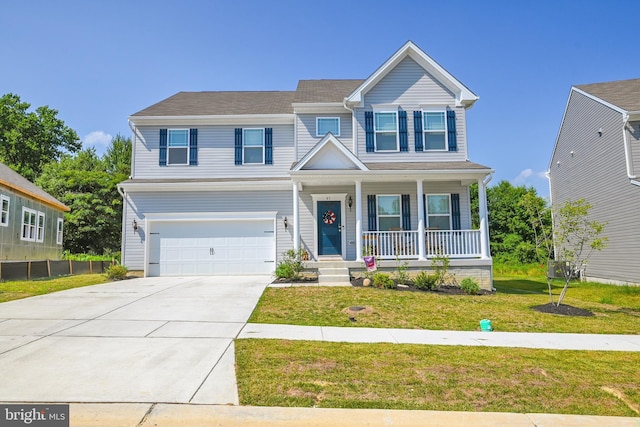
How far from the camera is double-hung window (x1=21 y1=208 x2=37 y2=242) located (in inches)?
817

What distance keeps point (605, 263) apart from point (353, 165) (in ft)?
42.1

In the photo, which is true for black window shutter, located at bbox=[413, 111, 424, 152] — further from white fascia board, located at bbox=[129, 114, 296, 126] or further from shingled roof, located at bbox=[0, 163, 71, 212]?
shingled roof, located at bbox=[0, 163, 71, 212]

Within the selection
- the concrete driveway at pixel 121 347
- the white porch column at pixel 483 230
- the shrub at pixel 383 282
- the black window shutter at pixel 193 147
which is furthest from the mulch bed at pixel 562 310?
the black window shutter at pixel 193 147

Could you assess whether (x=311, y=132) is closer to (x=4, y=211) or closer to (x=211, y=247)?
(x=211, y=247)

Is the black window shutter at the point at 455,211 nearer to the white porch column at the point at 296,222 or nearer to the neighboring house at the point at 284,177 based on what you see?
the neighboring house at the point at 284,177

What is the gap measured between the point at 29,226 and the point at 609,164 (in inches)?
1114

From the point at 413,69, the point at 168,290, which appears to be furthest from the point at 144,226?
the point at 413,69

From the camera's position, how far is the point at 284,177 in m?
15.9

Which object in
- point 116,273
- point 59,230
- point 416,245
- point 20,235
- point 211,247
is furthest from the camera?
point 59,230

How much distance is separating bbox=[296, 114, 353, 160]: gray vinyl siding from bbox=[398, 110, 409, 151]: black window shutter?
195cm

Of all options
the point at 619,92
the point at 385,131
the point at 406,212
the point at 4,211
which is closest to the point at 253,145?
the point at 385,131

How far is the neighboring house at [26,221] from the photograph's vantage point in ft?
62.3

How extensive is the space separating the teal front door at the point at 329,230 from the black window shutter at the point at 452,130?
492 cm

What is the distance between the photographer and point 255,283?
12891 mm
